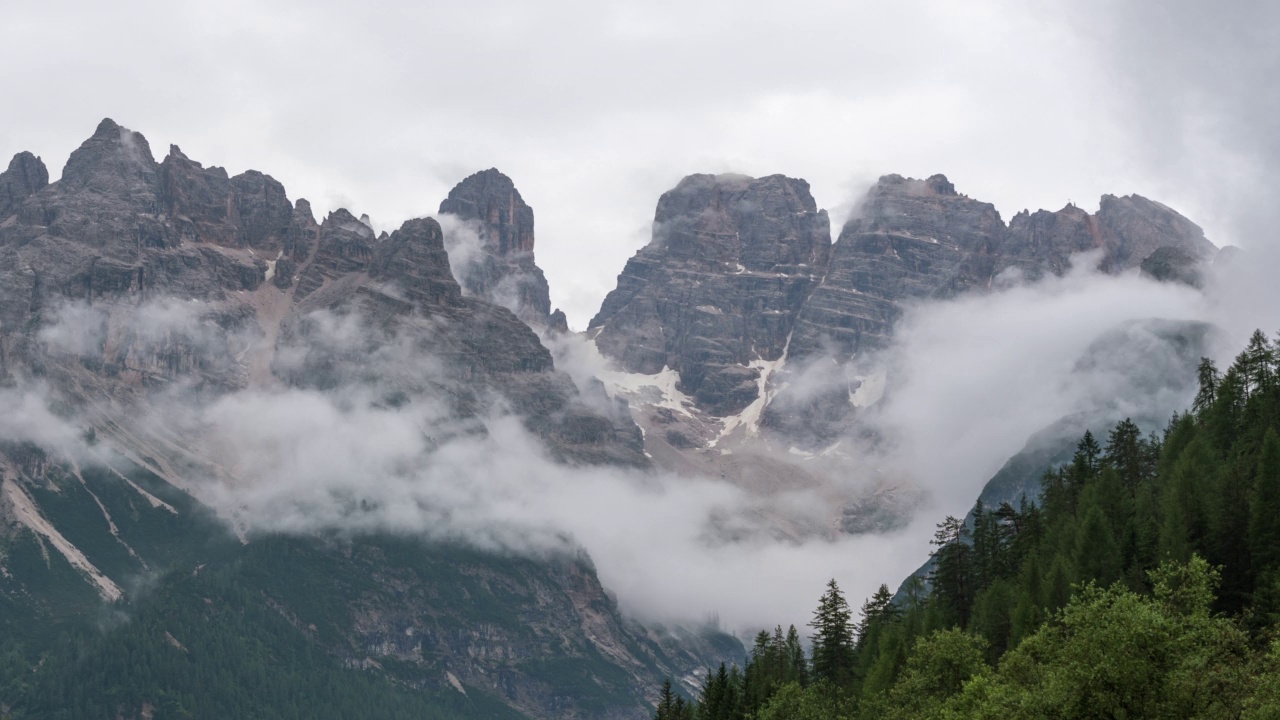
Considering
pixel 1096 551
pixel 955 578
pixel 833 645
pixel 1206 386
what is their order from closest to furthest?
pixel 1096 551 → pixel 955 578 → pixel 833 645 → pixel 1206 386

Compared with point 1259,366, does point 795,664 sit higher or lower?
lower

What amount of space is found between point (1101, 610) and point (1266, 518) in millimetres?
39769

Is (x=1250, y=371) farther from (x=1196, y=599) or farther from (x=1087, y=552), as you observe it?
(x=1196, y=599)

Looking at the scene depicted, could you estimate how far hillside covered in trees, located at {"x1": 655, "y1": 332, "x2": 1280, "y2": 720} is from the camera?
6631cm

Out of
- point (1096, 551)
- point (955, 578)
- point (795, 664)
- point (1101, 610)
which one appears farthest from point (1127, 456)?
point (1101, 610)

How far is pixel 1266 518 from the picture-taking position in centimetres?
10562

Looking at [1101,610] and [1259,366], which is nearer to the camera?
[1101,610]

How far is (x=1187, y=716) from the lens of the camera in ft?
212

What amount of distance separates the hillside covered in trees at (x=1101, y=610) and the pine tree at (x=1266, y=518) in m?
0.14

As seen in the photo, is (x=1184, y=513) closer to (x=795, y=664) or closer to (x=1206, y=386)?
(x=1206, y=386)

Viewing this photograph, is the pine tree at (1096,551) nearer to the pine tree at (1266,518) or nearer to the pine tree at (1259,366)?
the pine tree at (1266,518)

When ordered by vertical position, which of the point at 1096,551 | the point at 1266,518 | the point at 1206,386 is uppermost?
the point at 1206,386

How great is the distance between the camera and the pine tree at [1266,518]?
103688 millimetres

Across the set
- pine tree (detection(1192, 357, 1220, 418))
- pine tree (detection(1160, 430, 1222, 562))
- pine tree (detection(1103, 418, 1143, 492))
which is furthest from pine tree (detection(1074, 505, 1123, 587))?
pine tree (detection(1192, 357, 1220, 418))
